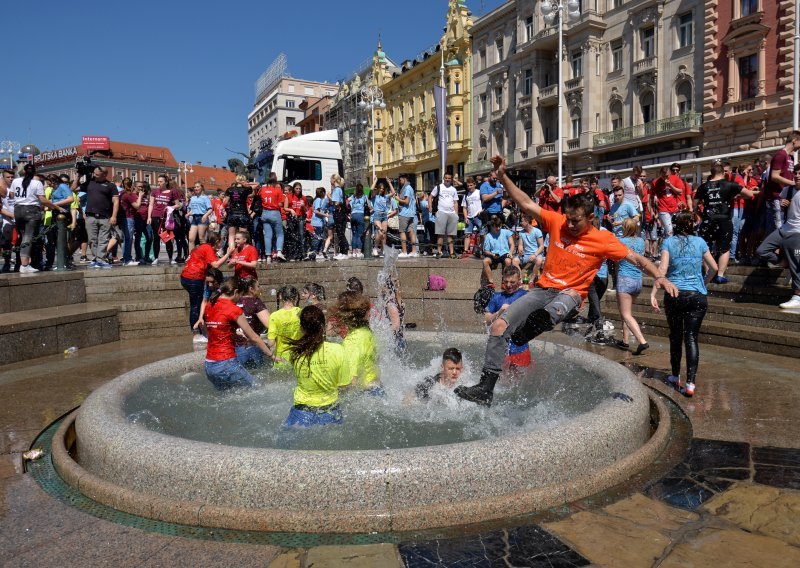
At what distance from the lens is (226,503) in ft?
11.5

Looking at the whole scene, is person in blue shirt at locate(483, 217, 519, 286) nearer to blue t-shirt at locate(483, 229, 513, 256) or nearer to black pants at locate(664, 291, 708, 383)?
blue t-shirt at locate(483, 229, 513, 256)

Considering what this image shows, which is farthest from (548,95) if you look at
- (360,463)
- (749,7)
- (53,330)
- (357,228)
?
(360,463)

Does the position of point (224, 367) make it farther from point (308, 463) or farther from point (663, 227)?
point (663, 227)

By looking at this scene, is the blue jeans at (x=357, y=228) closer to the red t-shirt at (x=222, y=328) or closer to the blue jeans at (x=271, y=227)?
the blue jeans at (x=271, y=227)

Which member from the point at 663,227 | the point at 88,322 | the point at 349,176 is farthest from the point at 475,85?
the point at 88,322

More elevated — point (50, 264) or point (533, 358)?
point (50, 264)

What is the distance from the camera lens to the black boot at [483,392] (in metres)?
5.15

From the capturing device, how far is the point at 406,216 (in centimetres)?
1498

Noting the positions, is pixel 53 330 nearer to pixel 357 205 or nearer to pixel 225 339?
pixel 225 339

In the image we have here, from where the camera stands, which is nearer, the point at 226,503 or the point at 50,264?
the point at 226,503

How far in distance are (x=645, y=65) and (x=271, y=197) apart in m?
30.8

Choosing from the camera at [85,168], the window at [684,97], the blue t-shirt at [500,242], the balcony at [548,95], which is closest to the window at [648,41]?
the window at [684,97]

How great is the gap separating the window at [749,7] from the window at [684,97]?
427 cm

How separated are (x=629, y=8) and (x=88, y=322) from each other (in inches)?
1474
